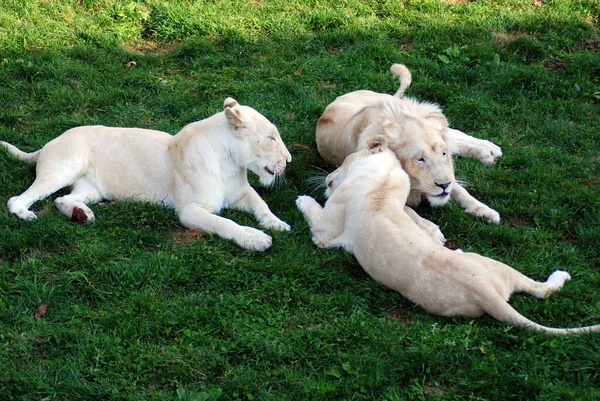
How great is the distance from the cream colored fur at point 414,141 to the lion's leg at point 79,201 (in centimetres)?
205

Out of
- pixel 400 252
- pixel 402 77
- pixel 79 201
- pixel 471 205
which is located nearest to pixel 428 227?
pixel 471 205

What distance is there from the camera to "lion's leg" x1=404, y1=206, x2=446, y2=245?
18.6ft

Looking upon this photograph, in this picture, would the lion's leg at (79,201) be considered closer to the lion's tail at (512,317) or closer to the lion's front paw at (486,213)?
the lion's front paw at (486,213)

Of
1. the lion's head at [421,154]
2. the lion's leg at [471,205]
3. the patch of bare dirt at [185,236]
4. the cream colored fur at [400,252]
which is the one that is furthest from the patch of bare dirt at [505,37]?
the patch of bare dirt at [185,236]

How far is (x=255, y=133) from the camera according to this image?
238 inches

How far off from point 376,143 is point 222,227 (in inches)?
52.4

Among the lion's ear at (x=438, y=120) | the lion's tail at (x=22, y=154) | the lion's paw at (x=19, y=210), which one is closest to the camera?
the lion's paw at (x=19, y=210)

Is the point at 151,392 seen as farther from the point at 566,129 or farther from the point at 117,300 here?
the point at 566,129

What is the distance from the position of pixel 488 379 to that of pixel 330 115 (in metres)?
3.42

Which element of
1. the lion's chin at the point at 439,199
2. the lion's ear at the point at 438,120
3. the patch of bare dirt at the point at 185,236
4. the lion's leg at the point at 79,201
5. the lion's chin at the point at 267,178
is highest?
the lion's ear at the point at 438,120

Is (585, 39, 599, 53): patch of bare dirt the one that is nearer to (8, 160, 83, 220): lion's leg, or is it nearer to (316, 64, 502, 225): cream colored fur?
(316, 64, 502, 225): cream colored fur

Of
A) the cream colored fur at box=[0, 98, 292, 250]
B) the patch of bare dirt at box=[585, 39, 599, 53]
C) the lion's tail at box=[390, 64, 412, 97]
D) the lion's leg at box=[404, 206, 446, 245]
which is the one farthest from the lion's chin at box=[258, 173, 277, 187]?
the patch of bare dirt at box=[585, 39, 599, 53]

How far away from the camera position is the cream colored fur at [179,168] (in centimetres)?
597

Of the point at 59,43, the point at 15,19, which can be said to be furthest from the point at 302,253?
the point at 15,19
